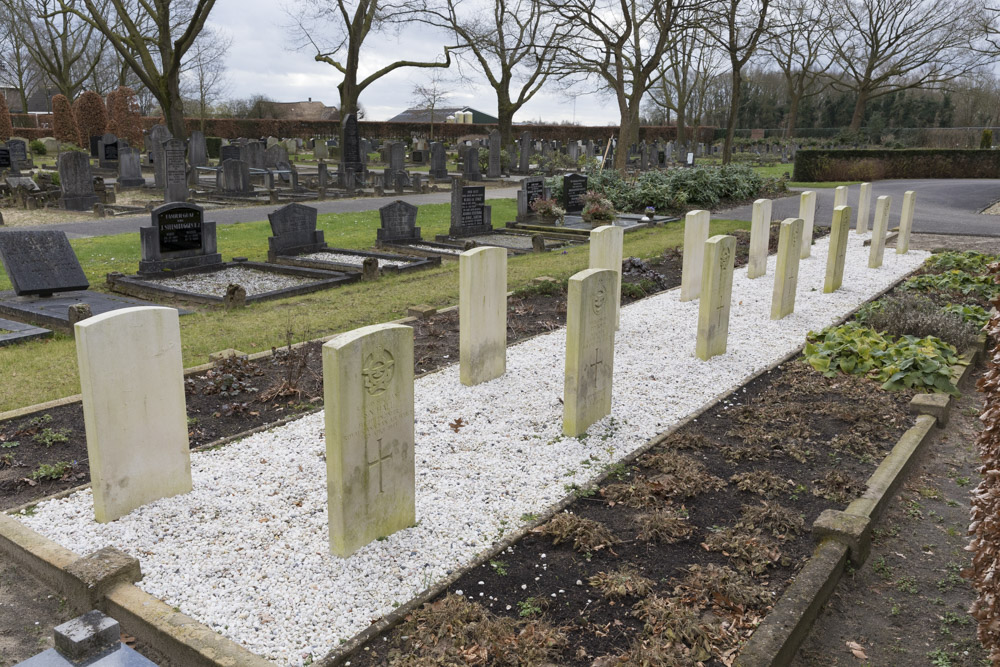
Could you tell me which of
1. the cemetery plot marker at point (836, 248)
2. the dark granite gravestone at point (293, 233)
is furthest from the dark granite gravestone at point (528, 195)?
the cemetery plot marker at point (836, 248)

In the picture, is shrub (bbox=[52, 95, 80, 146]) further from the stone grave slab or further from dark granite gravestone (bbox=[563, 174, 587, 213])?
the stone grave slab

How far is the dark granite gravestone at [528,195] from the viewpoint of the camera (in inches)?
761

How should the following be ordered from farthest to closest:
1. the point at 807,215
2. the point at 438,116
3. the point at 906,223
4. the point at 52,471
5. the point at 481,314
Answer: the point at 438,116
the point at 807,215
the point at 906,223
the point at 481,314
the point at 52,471

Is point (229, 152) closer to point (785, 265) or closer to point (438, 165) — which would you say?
point (438, 165)

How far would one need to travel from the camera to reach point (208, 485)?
529 centimetres

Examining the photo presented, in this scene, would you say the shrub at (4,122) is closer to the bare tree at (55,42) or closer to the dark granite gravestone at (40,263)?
the bare tree at (55,42)

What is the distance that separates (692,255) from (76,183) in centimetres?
1743

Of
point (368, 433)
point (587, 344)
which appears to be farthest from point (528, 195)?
point (368, 433)

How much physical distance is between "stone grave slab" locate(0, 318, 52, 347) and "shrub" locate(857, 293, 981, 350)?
376 inches

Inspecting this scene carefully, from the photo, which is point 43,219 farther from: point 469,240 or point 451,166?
point 451,166

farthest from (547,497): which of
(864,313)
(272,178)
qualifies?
(272,178)

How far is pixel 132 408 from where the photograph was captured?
4.84 metres

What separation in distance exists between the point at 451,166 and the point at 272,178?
46.5 feet

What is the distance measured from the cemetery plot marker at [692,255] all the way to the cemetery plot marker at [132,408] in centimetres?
773
